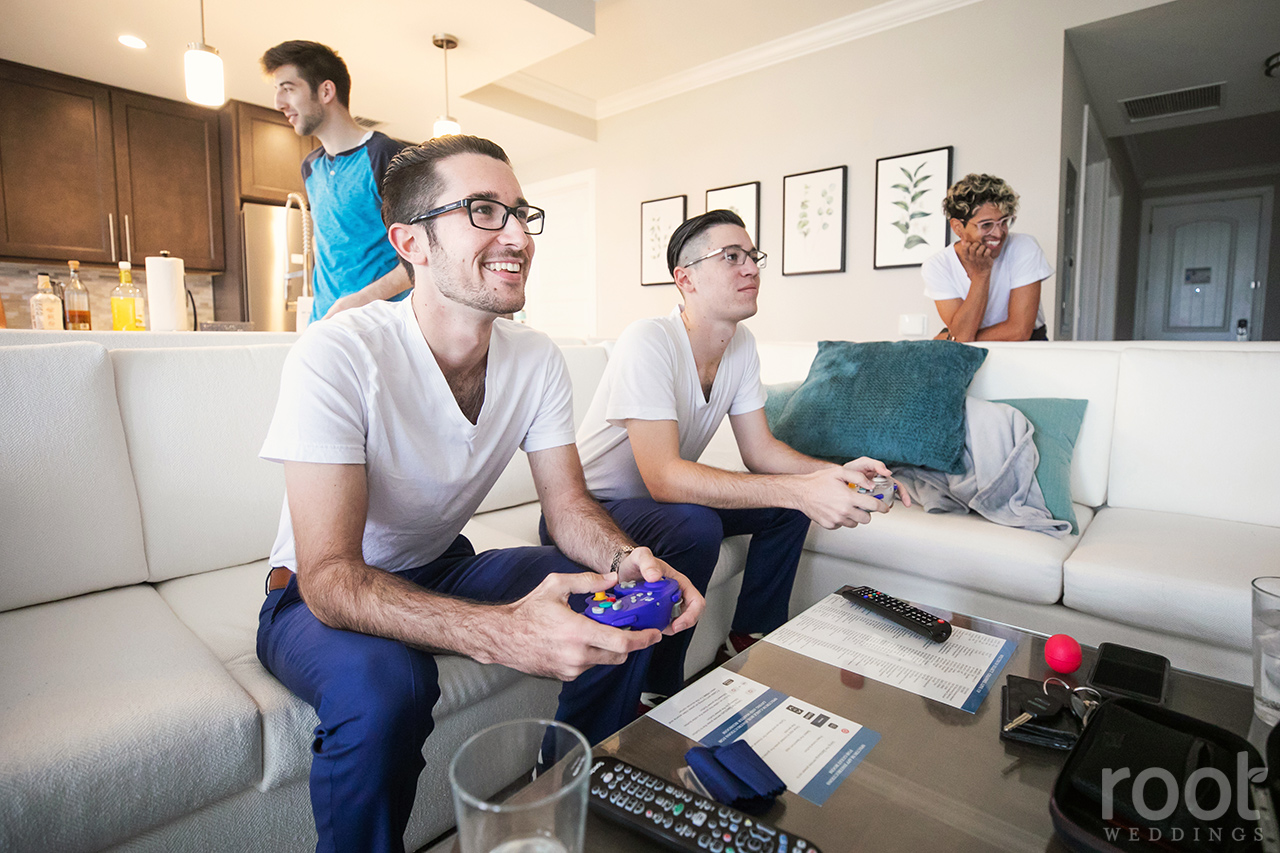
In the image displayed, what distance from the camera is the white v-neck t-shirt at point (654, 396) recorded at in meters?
1.54

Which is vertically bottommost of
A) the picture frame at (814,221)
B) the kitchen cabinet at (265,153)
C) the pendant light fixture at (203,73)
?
the picture frame at (814,221)

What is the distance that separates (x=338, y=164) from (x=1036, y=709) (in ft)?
7.00

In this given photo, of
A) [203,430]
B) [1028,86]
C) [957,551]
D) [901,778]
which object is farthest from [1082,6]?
[203,430]

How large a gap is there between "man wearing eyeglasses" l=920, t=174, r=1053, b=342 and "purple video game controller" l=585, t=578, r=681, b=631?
1.96 meters

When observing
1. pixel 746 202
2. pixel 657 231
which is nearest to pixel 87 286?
pixel 657 231

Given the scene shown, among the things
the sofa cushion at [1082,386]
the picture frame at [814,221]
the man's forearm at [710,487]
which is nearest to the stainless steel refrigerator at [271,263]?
the picture frame at [814,221]

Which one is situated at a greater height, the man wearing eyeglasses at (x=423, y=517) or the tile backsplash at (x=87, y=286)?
the tile backsplash at (x=87, y=286)

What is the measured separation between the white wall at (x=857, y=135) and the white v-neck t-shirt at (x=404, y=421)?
2.86m

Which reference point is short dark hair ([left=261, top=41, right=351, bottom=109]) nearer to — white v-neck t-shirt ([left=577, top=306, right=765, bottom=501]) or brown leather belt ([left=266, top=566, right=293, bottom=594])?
white v-neck t-shirt ([left=577, top=306, right=765, bottom=501])

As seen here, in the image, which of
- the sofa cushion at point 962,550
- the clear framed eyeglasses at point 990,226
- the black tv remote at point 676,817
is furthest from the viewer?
the clear framed eyeglasses at point 990,226

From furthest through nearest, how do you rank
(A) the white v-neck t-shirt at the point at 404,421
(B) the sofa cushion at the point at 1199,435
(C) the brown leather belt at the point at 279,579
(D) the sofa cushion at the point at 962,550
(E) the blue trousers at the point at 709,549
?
(B) the sofa cushion at the point at 1199,435 < (D) the sofa cushion at the point at 962,550 < (E) the blue trousers at the point at 709,549 < (C) the brown leather belt at the point at 279,579 < (A) the white v-neck t-shirt at the point at 404,421

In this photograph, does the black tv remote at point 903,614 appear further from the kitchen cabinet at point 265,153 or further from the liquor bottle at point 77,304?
the kitchen cabinet at point 265,153

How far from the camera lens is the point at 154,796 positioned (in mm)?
809

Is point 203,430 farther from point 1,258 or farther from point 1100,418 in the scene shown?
point 1,258
